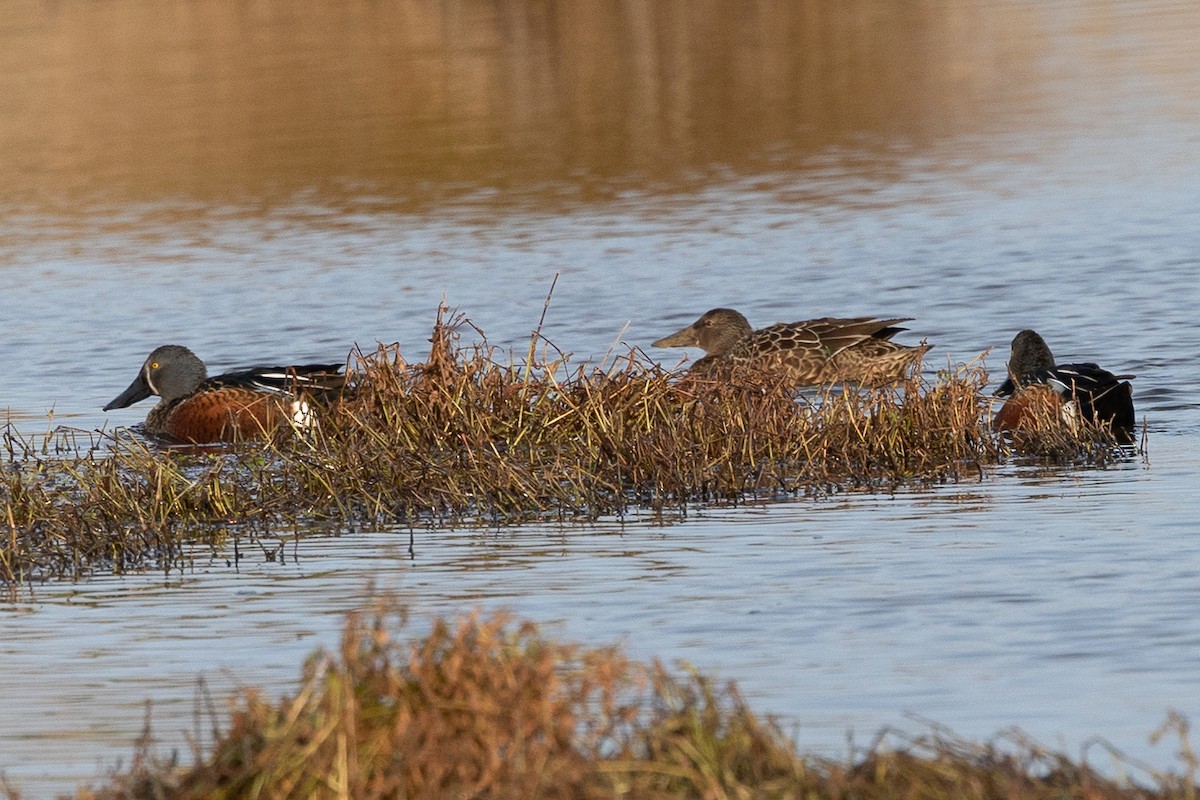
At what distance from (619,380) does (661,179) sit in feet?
44.8

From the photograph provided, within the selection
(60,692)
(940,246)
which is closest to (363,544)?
(60,692)

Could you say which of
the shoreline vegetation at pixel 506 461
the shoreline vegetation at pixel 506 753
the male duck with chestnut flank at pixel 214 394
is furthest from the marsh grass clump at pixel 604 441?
the shoreline vegetation at pixel 506 753

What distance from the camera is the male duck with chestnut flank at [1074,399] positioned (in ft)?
32.9

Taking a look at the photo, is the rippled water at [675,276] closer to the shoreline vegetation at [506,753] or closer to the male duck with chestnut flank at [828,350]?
the shoreline vegetation at [506,753]

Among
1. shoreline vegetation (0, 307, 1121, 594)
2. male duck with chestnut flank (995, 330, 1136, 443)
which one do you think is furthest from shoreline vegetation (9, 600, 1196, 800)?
male duck with chestnut flank (995, 330, 1136, 443)

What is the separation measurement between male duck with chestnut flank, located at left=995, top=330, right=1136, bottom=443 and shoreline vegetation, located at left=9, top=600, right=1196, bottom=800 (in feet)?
17.4

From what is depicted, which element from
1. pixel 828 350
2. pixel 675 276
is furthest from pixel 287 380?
pixel 675 276

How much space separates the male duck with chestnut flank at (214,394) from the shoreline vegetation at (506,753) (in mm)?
6003

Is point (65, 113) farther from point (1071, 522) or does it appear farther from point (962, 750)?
point (962, 750)

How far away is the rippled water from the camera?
6.59 meters

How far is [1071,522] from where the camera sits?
8320 millimetres

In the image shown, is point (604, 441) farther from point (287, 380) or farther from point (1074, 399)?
point (287, 380)

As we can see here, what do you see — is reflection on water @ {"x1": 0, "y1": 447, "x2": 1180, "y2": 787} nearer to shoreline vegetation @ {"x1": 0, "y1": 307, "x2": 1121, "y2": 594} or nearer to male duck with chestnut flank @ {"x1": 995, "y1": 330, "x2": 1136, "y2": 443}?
shoreline vegetation @ {"x1": 0, "y1": 307, "x2": 1121, "y2": 594}

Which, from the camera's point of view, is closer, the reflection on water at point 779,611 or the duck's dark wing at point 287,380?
the reflection on water at point 779,611
